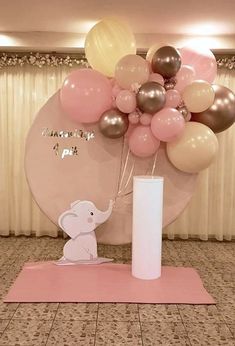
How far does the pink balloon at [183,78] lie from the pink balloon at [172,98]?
0.10m

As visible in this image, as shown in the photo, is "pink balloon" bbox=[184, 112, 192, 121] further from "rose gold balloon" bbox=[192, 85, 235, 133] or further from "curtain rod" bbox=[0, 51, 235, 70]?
"curtain rod" bbox=[0, 51, 235, 70]

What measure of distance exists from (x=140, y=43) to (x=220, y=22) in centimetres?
86

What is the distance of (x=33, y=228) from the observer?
5031 millimetres

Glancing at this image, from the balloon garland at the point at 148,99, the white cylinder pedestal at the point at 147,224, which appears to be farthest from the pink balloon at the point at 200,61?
the white cylinder pedestal at the point at 147,224

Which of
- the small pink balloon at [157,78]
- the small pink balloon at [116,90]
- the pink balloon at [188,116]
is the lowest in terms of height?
the pink balloon at [188,116]

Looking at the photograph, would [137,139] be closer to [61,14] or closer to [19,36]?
[61,14]

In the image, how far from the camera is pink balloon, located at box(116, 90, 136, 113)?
3193 mm

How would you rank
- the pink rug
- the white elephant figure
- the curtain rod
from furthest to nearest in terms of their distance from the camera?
the curtain rod, the white elephant figure, the pink rug

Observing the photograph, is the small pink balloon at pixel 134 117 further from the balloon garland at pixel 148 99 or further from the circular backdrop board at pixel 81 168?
the circular backdrop board at pixel 81 168

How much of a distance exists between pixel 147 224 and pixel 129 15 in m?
1.89

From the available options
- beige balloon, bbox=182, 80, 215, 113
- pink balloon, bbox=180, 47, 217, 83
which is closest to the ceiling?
pink balloon, bbox=180, 47, 217, 83

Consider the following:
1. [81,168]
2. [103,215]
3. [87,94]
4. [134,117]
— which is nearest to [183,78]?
[134,117]

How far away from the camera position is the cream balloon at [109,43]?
3.28 meters

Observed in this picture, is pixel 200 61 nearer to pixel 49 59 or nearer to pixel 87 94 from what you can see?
pixel 87 94
